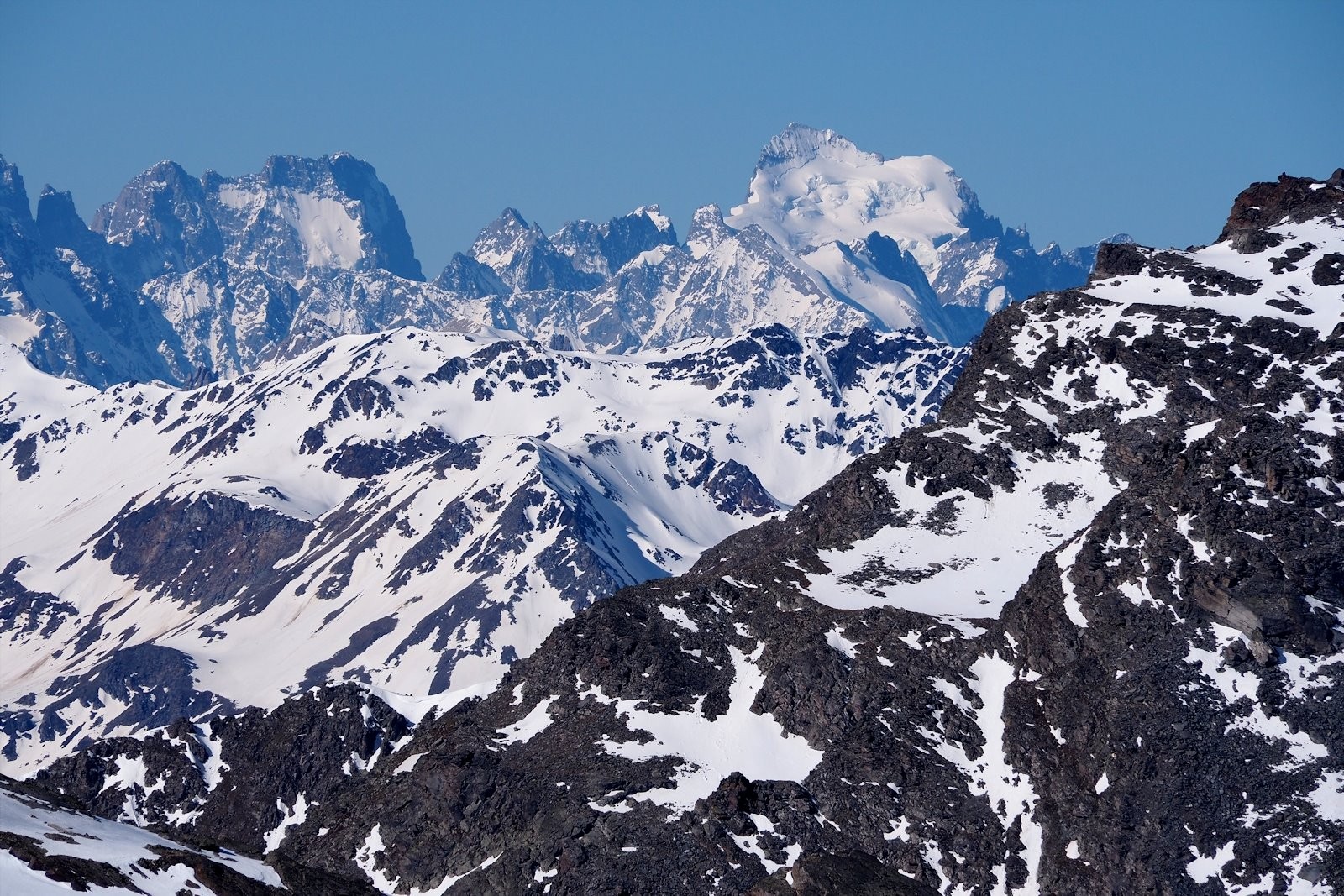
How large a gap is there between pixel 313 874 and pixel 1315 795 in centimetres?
9213

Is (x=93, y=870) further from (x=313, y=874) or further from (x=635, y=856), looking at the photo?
(x=635, y=856)

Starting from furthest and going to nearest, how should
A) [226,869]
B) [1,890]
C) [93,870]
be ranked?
[226,869] < [93,870] < [1,890]

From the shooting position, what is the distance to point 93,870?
13400 centimetres

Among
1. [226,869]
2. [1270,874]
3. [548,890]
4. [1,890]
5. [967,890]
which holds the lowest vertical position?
[1,890]

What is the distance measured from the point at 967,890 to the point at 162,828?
240 feet

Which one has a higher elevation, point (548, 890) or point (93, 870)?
point (548, 890)

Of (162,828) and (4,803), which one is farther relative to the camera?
(162,828)

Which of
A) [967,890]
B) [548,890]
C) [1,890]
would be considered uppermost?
[967,890]

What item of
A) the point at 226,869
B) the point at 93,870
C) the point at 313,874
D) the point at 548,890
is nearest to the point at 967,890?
the point at 548,890

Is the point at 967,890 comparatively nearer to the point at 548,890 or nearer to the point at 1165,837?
the point at 1165,837

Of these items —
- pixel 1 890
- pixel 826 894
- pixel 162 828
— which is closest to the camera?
pixel 1 890

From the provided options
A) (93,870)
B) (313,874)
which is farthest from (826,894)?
(93,870)

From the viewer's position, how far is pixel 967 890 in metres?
200

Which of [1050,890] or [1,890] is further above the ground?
[1050,890]
